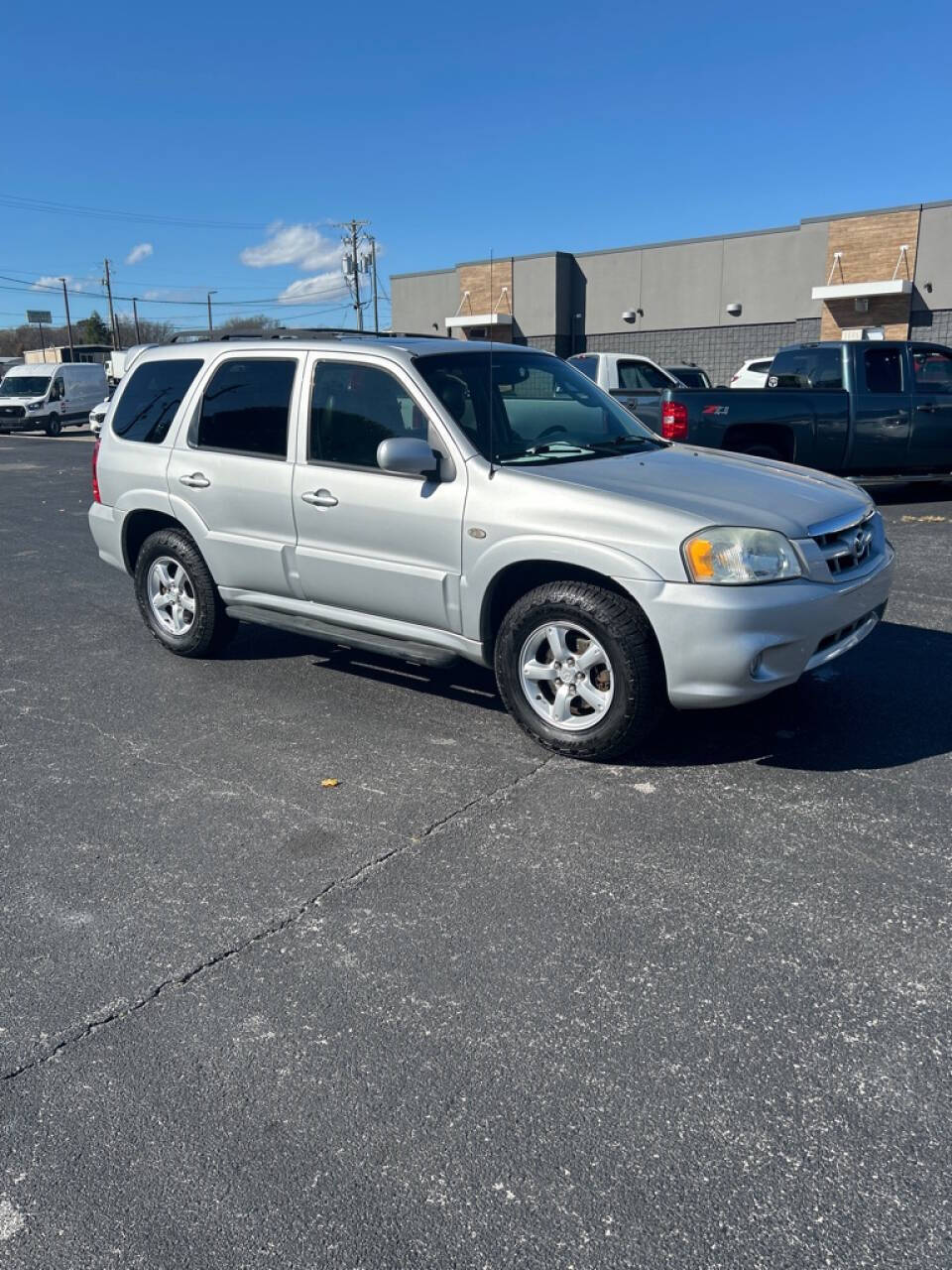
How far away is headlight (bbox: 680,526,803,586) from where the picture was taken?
420 cm

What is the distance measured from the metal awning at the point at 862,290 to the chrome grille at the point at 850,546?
2475 cm

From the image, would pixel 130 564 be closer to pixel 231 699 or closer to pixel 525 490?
pixel 231 699

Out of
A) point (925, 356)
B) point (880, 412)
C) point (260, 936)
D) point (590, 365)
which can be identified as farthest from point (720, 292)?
point (260, 936)

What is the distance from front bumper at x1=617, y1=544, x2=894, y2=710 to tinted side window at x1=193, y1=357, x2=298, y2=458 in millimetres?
2336

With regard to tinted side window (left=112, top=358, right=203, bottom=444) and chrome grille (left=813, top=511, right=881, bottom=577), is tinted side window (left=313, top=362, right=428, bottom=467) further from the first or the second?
chrome grille (left=813, top=511, right=881, bottom=577)

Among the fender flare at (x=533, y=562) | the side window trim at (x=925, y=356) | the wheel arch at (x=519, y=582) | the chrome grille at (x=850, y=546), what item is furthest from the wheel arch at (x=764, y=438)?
the fender flare at (x=533, y=562)

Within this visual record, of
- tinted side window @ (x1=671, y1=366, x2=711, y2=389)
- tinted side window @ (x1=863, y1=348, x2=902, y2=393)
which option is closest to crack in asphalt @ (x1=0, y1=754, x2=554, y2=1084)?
tinted side window @ (x1=863, y1=348, x2=902, y2=393)

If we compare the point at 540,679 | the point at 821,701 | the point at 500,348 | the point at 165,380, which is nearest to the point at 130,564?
the point at 165,380

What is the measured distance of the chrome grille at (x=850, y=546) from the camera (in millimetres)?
4473

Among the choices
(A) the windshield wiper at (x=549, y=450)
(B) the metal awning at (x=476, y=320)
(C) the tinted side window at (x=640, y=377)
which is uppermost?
(B) the metal awning at (x=476, y=320)

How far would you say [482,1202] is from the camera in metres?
2.27

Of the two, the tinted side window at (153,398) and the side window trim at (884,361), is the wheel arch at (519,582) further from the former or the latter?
the side window trim at (884,361)

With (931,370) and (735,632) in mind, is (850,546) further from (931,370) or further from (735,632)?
(931,370)

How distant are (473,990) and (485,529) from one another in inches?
89.9
